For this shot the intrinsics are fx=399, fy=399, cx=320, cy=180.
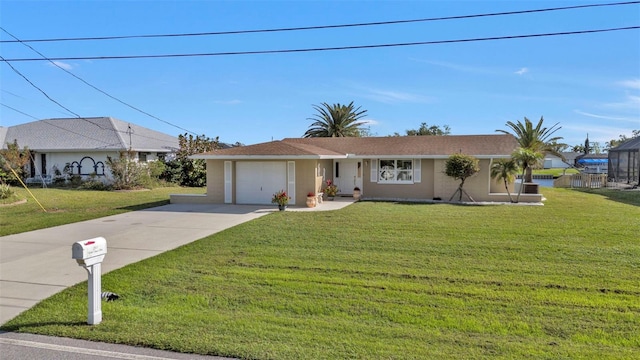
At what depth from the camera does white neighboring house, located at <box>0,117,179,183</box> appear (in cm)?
2923

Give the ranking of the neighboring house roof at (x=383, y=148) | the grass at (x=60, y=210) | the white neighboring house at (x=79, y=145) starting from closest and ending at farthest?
the grass at (x=60, y=210)
the neighboring house roof at (x=383, y=148)
the white neighboring house at (x=79, y=145)

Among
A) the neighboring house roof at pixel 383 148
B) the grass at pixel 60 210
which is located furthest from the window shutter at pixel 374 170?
the grass at pixel 60 210

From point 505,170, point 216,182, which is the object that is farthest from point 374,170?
point 216,182

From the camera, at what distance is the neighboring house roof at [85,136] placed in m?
29.6

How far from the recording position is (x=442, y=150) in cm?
2034

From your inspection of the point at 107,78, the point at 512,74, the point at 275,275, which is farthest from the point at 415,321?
the point at 107,78

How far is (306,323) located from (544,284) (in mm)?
4083

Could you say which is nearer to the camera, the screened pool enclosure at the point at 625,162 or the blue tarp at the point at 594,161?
the screened pool enclosure at the point at 625,162

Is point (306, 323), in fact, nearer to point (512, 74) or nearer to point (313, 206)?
point (313, 206)

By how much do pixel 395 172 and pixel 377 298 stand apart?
15.4 metres

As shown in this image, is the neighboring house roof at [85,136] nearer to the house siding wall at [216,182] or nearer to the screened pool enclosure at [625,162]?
the house siding wall at [216,182]

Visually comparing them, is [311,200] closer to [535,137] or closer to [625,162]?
[535,137]

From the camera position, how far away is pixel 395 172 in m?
20.8

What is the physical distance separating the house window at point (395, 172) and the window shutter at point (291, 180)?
5.37 metres
